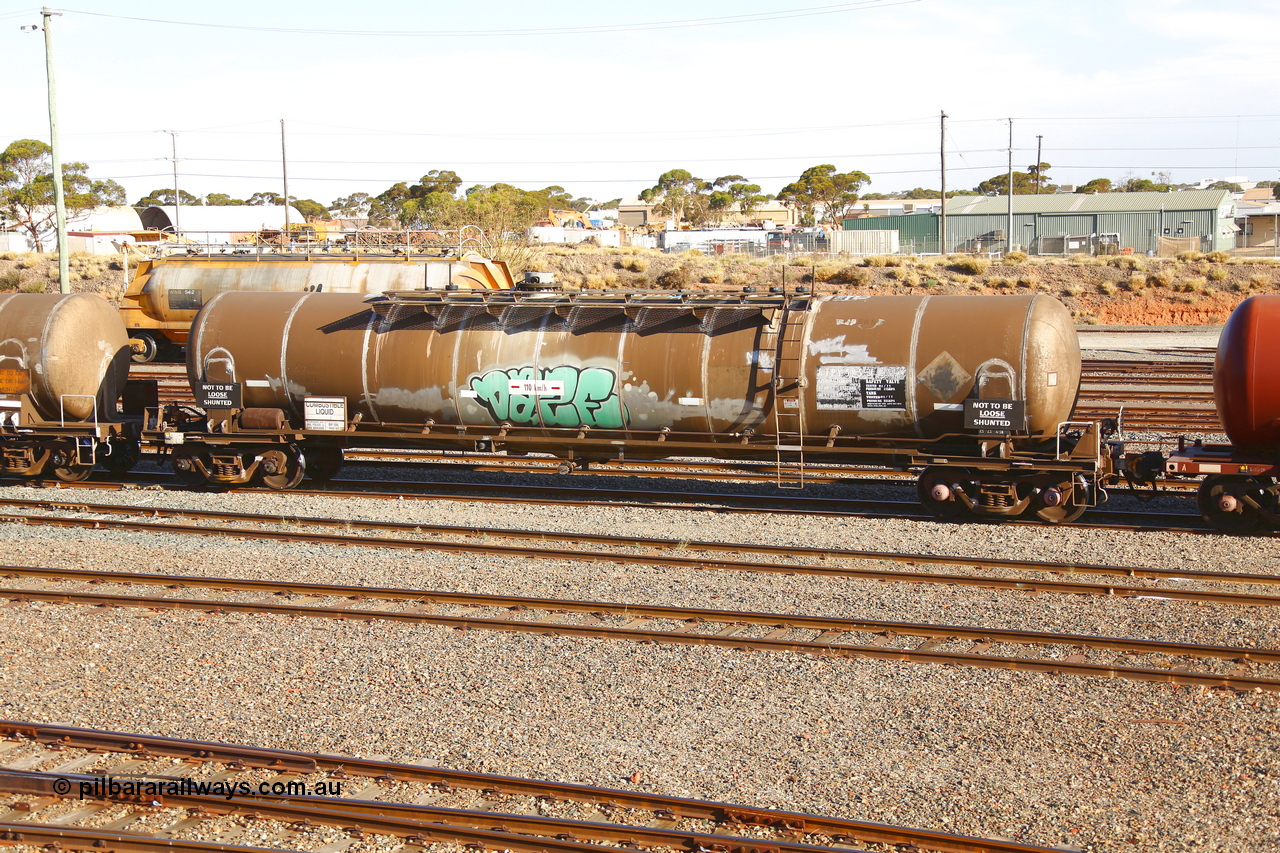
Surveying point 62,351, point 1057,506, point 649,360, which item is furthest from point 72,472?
point 1057,506

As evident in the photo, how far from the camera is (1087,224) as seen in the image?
76.7m

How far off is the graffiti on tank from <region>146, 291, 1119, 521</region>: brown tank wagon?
1.1 inches

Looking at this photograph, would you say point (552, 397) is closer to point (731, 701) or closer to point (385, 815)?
point (731, 701)

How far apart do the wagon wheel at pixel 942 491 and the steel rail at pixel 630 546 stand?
177cm

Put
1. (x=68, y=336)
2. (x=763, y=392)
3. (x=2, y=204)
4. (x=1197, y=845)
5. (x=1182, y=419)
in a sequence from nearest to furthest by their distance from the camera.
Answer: (x=1197, y=845), (x=763, y=392), (x=68, y=336), (x=1182, y=419), (x=2, y=204)

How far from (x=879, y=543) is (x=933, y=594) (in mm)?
2170

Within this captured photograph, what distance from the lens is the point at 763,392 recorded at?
51.9 feet

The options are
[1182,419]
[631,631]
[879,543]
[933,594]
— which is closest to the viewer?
[631,631]

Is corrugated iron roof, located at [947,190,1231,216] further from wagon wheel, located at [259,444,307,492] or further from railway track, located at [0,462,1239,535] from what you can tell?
wagon wheel, located at [259,444,307,492]

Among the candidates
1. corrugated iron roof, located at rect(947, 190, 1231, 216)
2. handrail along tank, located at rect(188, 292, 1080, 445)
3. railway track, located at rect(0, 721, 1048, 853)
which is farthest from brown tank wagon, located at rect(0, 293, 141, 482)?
corrugated iron roof, located at rect(947, 190, 1231, 216)

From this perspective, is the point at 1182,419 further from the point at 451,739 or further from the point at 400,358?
the point at 451,739

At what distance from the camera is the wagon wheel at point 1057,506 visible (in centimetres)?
1505

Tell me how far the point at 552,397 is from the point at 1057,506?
305 inches

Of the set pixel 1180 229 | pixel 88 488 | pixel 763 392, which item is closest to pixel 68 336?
pixel 88 488
